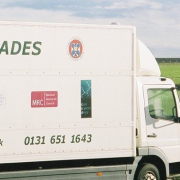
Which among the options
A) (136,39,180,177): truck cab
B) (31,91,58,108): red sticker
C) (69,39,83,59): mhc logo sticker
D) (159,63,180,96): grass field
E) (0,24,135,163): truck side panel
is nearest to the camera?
(0,24,135,163): truck side panel

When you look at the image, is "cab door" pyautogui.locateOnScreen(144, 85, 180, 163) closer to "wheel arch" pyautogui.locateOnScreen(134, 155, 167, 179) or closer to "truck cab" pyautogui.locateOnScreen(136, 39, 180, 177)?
"truck cab" pyautogui.locateOnScreen(136, 39, 180, 177)

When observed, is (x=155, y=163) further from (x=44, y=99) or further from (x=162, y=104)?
(x=44, y=99)

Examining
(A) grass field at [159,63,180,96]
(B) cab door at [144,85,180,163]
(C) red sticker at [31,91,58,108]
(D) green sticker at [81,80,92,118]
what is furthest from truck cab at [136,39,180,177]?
(A) grass field at [159,63,180,96]

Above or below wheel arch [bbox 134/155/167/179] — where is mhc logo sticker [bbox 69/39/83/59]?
above

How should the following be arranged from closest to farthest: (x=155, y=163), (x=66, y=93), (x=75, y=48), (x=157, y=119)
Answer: (x=66, y=93) < (x=75, y=48) < (x=157, y=119) < (x=155, y=163)

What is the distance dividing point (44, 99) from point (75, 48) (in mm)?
1121

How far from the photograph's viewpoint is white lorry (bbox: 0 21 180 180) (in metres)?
9.23

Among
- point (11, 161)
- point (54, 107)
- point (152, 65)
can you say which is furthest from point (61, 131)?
point (152, 65)

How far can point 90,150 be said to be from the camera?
9.86 metres

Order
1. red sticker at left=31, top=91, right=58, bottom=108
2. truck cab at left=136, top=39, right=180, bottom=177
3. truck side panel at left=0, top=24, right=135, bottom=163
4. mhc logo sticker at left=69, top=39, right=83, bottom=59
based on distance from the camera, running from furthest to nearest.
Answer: truck cab at left=136, top=39, right=180, bottom=177, mhc logo sticker at left=69, top=39, right=83, bottom=59, red sticker at left=31, top=91, right=58, bottom=108, truck side panel at left=0, top=24, right=135, bottom=163

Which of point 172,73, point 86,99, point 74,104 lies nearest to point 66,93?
point 74,104

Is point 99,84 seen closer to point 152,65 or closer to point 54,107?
point 54,107

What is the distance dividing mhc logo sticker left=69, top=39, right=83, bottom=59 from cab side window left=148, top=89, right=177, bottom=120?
1.92 m

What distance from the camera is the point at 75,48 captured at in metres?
9.70
